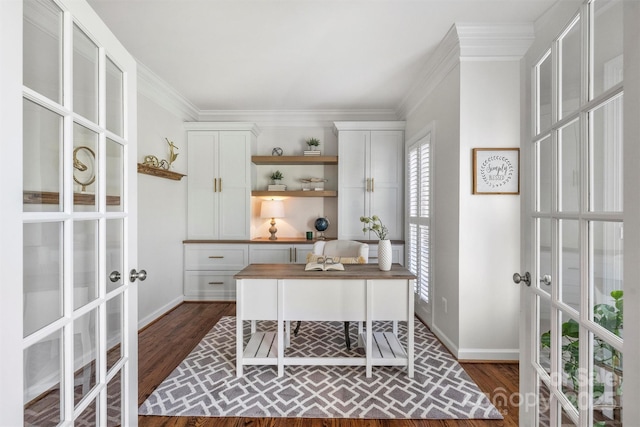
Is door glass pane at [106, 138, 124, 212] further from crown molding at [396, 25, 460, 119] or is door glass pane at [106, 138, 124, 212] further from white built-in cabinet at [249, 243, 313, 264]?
white built-in cabinet at [249, 243, 313, 264]

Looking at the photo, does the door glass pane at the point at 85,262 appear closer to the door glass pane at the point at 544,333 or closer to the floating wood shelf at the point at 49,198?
the floating wood shelf at the point at 49,198

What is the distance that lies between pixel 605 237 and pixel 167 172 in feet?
12.0

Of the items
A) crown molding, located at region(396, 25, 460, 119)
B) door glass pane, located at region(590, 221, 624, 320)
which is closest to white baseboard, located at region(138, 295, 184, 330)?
door glass pane, located at region(590, 221, 624, 320)

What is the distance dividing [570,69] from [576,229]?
535 mm

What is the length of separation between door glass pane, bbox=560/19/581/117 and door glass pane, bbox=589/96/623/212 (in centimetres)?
13

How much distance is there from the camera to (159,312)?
11.2 ft

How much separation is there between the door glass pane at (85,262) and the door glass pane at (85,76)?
416 millimetres

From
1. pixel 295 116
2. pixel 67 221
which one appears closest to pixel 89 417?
pixel 67 221

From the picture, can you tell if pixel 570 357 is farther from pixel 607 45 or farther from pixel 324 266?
pixel 324 266

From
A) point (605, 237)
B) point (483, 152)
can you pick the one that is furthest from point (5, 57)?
point (483, 152)

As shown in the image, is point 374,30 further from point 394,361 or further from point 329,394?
point 329,394

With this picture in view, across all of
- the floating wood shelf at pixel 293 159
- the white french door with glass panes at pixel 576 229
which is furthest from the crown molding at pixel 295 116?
the white french door with glass panes at pixel 576 229

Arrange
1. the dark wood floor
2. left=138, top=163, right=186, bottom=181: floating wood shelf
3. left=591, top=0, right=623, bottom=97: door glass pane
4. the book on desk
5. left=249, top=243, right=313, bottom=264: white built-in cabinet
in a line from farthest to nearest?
left=249, top=243, right=313, bottom=264: white built-in cabinet → left=138, top=163, right=186, bottom=181: floating wood shelf → the book on desk → the dark wood floor → left=591, top=0, right=623, bottom=97: door glass pane

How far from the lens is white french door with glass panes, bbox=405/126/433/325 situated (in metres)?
3.12
